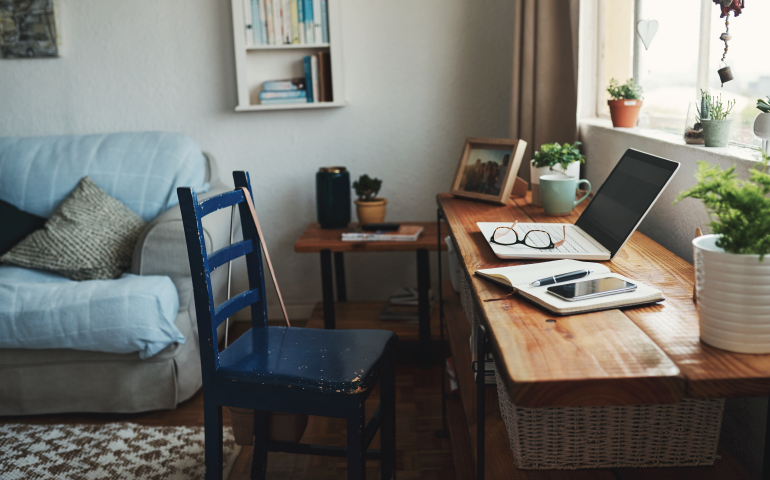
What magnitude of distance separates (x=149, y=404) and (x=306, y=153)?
1.34 metres

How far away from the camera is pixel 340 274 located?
2820 mm

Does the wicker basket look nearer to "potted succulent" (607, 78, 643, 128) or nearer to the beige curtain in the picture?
"potted succulent" (607, 78, 643, 128)

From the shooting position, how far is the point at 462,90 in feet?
9.16

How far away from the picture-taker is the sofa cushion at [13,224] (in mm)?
2369

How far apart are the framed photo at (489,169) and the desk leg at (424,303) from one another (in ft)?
1.42

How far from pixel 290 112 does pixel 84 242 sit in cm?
108

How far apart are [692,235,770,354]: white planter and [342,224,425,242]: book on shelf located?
1665 millimetres

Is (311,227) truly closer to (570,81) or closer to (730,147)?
(570,81)

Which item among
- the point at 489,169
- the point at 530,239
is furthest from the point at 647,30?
the point at 530,239

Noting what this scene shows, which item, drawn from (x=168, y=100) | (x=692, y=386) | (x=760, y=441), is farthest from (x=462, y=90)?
(x=692, y=386)

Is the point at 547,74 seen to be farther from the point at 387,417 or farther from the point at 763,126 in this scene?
the point at 387,417

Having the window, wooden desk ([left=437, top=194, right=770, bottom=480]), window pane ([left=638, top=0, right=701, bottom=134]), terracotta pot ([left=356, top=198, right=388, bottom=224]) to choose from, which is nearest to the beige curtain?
the window

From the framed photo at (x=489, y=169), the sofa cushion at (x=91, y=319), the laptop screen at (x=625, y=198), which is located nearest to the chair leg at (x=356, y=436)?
the laptop screen at (x=625, y=198)

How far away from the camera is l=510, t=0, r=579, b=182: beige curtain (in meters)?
2.27
